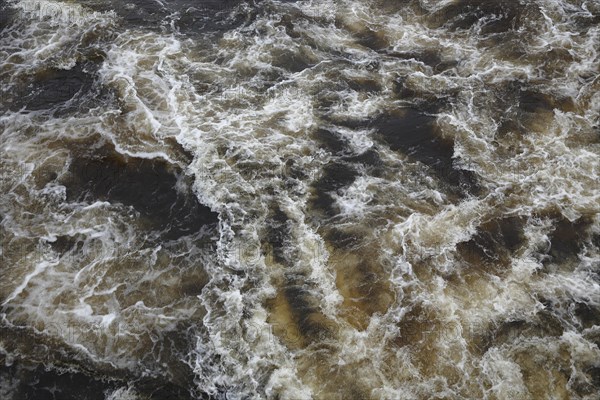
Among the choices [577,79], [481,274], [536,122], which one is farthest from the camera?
[577,79]

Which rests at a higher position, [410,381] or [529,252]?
[529,252]

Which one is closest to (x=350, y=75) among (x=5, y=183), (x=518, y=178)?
(x=518, y=178)

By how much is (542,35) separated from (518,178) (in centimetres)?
875

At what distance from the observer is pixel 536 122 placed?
16312 mm

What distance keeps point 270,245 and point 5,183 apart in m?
9.55

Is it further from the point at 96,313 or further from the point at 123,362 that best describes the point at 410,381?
the point at 96,313

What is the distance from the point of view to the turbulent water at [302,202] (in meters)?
11.2

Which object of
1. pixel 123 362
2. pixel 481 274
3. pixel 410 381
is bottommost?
pixel 123 362

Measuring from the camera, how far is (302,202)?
14.4 meters

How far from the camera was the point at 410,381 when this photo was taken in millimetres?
10750

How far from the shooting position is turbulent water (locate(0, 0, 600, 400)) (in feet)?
36.6

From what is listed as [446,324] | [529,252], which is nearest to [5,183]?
[446,324]

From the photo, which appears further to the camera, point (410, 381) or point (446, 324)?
point (446, 324)

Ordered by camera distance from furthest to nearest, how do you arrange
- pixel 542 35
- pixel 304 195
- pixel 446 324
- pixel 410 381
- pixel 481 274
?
pixel 542 35
pixel 304 195
pixel 481 274
pixel 446 324
pixel 410 381
